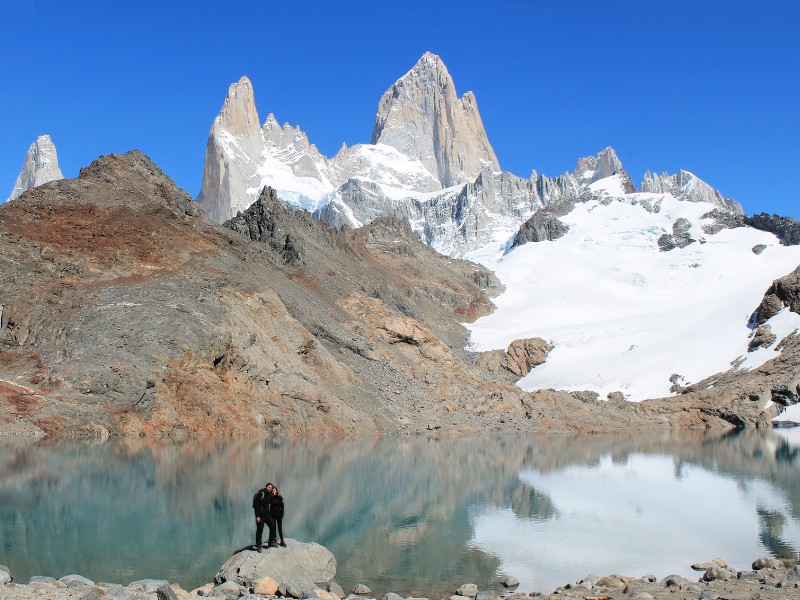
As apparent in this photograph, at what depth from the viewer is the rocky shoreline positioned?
14.9 m

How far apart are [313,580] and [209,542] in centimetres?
479

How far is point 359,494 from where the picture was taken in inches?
1232

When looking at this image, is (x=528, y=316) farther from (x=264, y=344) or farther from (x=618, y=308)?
(x=264, y=344)

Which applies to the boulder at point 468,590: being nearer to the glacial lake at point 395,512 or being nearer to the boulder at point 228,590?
the glacial lake at point 395,512

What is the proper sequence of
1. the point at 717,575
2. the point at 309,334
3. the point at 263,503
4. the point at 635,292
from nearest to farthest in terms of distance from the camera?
the point at 263,503 → the point at 717,575 → the point at 309,334 → the point at 635,292

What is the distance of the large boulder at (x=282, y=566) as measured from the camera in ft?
54.1

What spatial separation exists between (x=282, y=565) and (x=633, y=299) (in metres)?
131

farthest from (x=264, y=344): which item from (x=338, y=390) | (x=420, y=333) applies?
Result: (x=420, y=333)

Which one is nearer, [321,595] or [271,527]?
[321,595]

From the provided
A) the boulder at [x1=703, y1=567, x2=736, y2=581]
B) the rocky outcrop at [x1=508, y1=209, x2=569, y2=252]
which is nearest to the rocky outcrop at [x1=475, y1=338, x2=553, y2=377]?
the boulder at [x1=703, y1=567, x2=736, y2=581]

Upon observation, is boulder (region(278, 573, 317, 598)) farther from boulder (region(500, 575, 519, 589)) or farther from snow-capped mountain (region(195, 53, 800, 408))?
snow-capped mountain (region(195, 53, 800, 408))

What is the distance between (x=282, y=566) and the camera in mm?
16969

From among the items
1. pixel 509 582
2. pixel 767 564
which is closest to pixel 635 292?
pixel 767 564

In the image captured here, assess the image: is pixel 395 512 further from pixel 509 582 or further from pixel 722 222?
pixel 722 222
